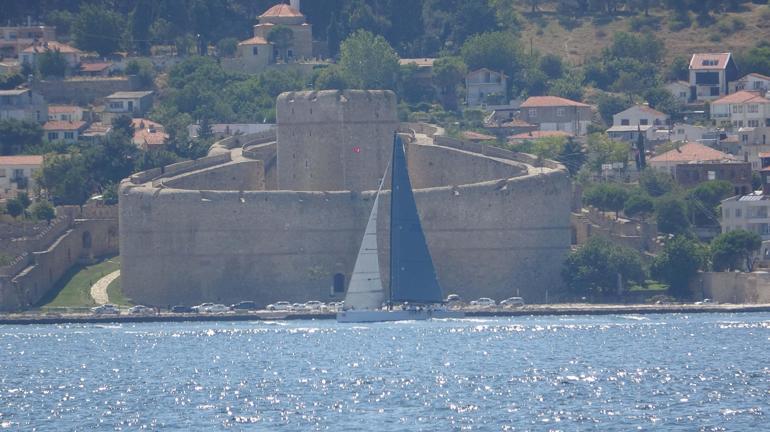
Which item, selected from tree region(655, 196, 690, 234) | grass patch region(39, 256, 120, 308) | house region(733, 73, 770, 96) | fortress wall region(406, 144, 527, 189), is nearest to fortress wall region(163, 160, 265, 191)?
grass patch region(39, 256, 120, 308)

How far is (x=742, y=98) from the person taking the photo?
11488 centimetres

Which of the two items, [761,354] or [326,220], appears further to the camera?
[326,220]

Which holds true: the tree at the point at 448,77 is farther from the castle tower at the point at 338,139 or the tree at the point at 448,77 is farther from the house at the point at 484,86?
the castle tower at the point at 338,139

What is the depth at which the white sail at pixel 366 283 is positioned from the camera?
270 feet

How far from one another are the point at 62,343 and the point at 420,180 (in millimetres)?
18144

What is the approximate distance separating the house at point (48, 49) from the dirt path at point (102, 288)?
34121 mm

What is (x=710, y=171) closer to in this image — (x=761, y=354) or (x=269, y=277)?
(x=269, y=277)

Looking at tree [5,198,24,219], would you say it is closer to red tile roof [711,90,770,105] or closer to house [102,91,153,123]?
house [102,91,153,123]

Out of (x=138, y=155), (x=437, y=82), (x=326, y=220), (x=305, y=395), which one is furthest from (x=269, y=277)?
(x=437, y=82)


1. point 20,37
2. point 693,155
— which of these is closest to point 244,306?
point 693,155

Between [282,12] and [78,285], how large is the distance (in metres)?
39.0

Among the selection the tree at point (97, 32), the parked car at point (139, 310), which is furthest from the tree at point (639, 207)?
the tree at point (97, 32)

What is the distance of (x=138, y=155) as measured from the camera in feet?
343

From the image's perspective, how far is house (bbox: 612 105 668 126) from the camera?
11562cm
